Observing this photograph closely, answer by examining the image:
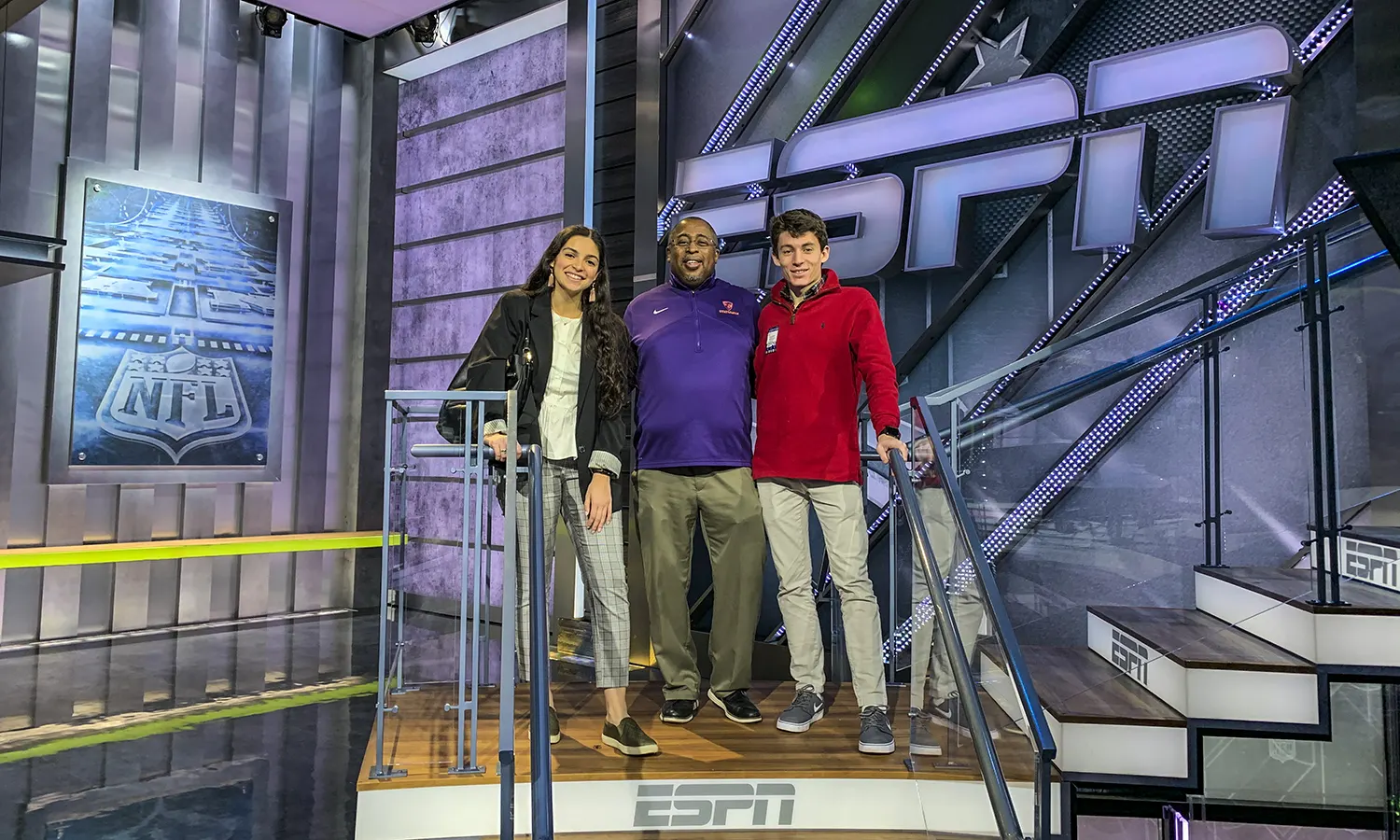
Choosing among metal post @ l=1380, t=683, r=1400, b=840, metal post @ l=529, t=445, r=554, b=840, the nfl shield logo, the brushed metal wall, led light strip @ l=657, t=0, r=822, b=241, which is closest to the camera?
metal post @ l=529, t=445, r=554, b=840

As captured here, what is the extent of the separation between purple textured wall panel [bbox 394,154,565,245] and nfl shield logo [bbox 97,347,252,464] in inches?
67.2

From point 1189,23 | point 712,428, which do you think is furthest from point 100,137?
point 1189,23

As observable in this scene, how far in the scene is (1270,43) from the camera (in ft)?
10.6

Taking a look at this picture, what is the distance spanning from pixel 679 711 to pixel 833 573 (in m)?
0.64

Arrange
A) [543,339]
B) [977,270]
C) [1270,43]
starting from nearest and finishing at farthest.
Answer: [543,339] → [1270,43] → [977,270]

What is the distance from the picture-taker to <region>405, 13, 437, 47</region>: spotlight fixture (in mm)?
6535

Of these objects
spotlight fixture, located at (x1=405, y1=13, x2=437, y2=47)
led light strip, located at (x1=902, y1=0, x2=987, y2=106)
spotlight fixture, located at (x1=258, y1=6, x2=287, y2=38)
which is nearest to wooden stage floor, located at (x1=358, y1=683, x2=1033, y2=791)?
led light strip, located at (x1=902, y1=0, x2=987, y2=106)

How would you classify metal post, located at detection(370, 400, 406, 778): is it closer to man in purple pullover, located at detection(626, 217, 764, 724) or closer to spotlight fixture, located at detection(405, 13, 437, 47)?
man in purple pullover, located at detection(626, 217, 764, 724)

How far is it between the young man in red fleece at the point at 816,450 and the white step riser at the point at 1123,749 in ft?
1.57

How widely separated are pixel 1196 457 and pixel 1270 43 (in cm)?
162

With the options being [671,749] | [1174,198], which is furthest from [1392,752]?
[671,749]

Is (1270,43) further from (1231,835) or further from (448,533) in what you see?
(448,533)

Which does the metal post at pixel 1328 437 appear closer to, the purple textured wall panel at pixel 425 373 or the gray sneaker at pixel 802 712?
the gray sneaker at pixel 802 712

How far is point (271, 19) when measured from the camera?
6.43 m
